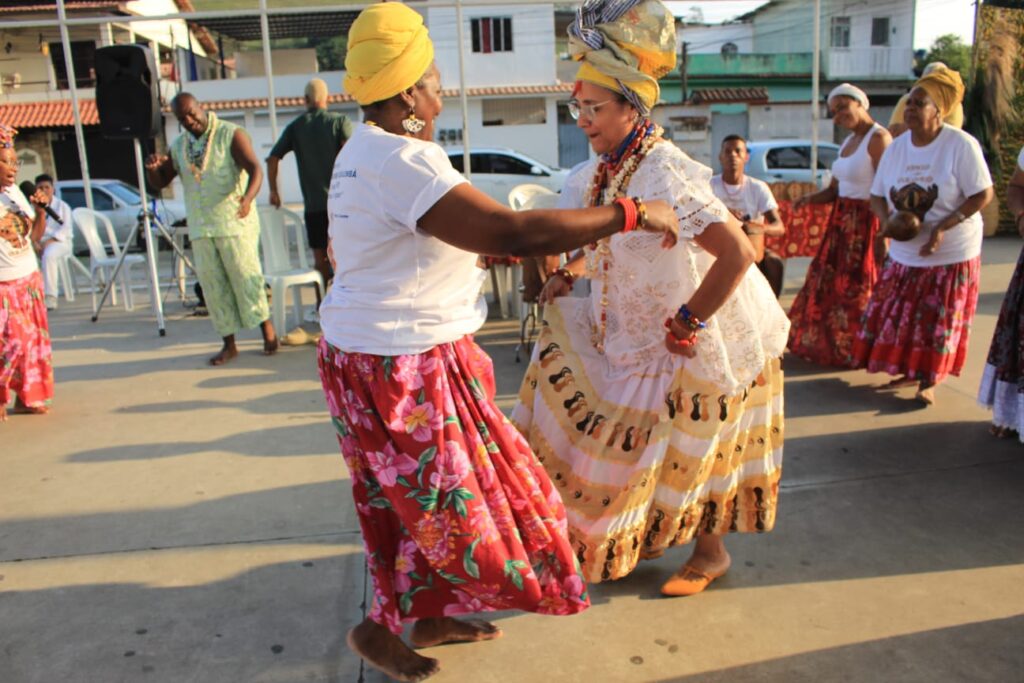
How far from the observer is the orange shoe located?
2.96 m

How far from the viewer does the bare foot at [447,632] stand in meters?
2.70

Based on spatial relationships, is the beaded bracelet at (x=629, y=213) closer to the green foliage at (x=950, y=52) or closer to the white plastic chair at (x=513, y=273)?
the white plastic chair at (x=513, y=273)

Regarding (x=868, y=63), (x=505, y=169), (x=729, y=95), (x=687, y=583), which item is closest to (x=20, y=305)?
(x=687, y=583)

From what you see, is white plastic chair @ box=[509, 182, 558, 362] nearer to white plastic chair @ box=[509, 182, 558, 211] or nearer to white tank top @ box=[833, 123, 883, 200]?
white plastic chair @ box=[509, 182, 558, 211]

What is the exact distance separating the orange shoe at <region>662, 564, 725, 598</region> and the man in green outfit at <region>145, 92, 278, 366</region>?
14.4 ft

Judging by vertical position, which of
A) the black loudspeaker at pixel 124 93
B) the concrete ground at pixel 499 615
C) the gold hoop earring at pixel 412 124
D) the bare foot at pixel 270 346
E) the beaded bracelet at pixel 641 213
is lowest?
the concrete ground at pixel 499 615

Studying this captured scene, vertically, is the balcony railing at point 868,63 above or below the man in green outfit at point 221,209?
above

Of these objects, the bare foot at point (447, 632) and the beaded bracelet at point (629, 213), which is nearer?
the beaded bracelet at point (629, 213)

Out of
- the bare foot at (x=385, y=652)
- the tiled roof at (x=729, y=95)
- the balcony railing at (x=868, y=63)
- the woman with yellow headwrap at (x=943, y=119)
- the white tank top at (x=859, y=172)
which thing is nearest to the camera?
the bare foot at (x=385, y=652)

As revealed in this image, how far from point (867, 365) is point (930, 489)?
1.66 meters

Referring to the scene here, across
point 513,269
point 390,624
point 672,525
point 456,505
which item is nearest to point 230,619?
point 390,624

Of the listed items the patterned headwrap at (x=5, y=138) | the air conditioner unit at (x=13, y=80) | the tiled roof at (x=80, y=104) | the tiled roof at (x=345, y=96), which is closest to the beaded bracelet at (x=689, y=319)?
the patterned headwrap at (x=5, y=138)

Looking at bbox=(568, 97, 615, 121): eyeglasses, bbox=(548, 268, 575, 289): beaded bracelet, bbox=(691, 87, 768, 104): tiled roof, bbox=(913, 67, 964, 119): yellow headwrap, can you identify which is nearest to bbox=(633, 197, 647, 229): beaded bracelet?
bbox=(568, 97, 615, 121): eyeglasses

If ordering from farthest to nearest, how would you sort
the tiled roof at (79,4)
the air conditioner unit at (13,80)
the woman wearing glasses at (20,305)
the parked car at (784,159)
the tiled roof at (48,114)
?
the tiled roof at (48,114), the air conditioner unit at (13,80), the tiled roof at (79,4), the parked car at (784,159), the woman wearing glasses at (20,305)
